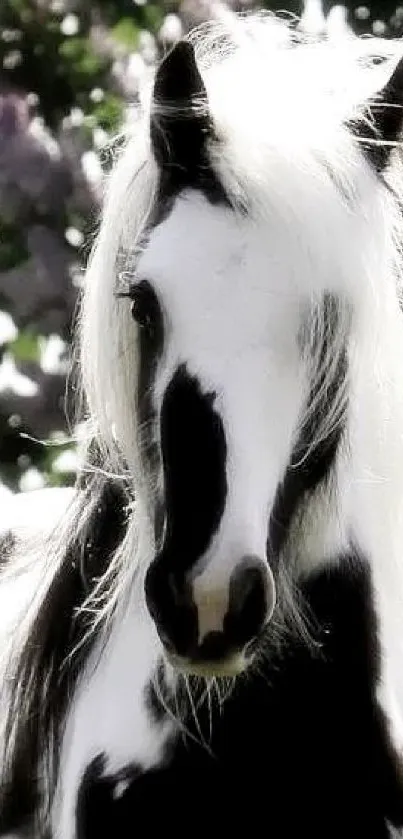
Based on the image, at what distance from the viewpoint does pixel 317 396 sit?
1227mm

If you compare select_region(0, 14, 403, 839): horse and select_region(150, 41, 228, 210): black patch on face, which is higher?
select_region(150, 41, 228, 210): black patch on face

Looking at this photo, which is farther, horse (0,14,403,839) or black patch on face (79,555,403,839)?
black patch on face (79,555,403,839)

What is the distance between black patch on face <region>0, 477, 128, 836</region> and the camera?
1533 millimetres

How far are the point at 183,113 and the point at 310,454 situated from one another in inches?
11.7

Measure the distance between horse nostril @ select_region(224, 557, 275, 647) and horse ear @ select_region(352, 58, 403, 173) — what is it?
1.26 ft

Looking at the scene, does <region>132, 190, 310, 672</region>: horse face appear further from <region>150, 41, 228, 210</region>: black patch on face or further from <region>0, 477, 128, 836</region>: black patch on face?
<region>0, 477, 128, 836</region>: black patch on face

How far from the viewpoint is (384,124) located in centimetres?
136

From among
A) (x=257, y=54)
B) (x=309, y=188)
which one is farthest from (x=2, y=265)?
(x=309, y=188)

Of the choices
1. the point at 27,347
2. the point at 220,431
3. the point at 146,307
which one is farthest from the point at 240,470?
the point at 27,347

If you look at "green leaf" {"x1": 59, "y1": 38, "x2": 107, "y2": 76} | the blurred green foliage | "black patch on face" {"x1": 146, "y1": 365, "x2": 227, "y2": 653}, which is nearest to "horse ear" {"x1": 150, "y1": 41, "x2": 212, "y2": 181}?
"black patch on face" {"x1": 146, "y1": 365, "x2": 227, "y2": 653}

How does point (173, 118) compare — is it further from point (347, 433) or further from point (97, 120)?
point (97, 120)

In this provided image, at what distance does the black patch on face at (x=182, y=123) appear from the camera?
132 cm

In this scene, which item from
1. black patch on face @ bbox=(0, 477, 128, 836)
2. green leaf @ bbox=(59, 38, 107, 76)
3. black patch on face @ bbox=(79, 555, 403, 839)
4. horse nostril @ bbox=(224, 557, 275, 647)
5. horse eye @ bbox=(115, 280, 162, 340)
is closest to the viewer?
horse nostril @ bbox=(224, 557, 275, 647)

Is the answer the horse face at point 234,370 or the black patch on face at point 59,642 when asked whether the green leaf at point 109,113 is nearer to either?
the black patch on face at point 59,642
